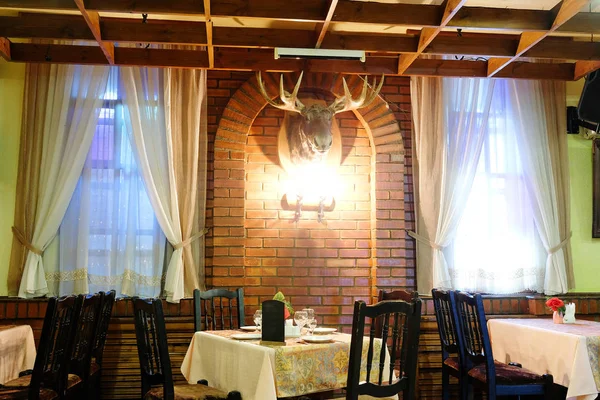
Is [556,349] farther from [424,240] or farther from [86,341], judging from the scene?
[86,341]

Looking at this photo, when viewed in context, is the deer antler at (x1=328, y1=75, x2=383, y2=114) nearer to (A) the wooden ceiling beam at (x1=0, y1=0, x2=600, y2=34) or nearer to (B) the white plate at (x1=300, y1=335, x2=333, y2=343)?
(A) the wooden ceiling beam at (x1=0, y1=0, x2=600, y2=34)

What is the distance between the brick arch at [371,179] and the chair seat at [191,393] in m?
1.69

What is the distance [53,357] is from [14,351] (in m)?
0.80

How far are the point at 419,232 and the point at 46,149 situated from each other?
10.5 feet

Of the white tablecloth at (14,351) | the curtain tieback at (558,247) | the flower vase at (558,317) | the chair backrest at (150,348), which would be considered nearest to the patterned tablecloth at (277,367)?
the chair backrest at (150,348)

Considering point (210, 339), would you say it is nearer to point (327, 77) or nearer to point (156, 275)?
point (156, 275)

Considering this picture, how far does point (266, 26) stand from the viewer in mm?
5598

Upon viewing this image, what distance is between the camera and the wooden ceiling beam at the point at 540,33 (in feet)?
13.7

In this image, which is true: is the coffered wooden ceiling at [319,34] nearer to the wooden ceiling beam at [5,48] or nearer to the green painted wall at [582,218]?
the wooden ceiling beam at [5,48]

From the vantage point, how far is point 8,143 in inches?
215

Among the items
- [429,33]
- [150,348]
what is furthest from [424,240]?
[150,348]

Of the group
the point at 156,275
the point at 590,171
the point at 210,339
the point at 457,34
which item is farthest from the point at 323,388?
the point at 590,171

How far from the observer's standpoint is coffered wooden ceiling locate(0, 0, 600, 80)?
4406mm

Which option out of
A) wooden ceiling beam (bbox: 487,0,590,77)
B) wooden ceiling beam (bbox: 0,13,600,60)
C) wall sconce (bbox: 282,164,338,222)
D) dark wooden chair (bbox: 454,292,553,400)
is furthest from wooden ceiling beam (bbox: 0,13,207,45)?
dark wooden chair (bbox: 454,292,553,400)
